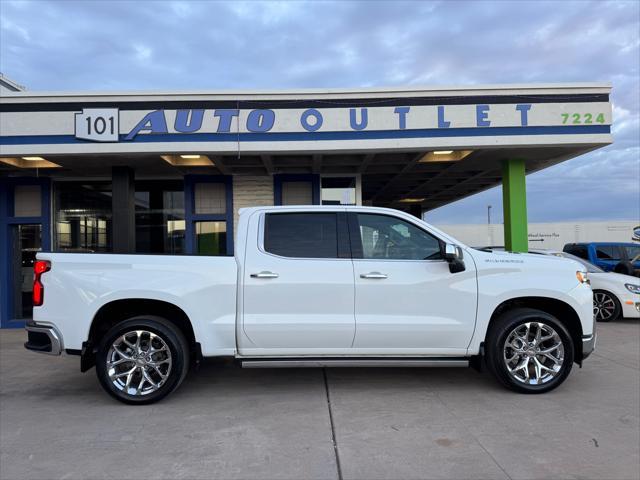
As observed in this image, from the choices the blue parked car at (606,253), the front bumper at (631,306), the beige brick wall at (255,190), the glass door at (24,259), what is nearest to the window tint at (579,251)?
the blue parked car at (606,253)

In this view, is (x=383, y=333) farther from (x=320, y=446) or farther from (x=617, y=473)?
(x=617, y=473)

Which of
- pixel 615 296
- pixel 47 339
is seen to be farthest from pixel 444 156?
pixel 47 339

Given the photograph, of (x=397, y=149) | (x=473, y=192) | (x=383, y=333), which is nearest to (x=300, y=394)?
(x=383, y=333)

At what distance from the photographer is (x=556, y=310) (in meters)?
5.16

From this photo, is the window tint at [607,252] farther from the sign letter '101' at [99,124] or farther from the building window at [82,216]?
the building window at [82,216]

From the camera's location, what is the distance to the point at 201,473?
3.32 m

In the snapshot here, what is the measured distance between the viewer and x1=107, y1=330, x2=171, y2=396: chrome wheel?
15.4ft

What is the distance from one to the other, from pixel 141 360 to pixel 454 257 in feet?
10.6

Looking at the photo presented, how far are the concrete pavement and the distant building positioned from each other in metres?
27.7

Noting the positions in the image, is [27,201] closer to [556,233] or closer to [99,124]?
[99,124]

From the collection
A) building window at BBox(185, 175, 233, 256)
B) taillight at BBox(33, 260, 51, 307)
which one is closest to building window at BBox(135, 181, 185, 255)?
building window at BBox(185, 175, 233, 256)

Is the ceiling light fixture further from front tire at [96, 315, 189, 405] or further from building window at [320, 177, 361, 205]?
front tire at [96, 315, 189, 405]

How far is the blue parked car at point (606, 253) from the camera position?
13352 millimetres

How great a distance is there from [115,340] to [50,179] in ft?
24.3
